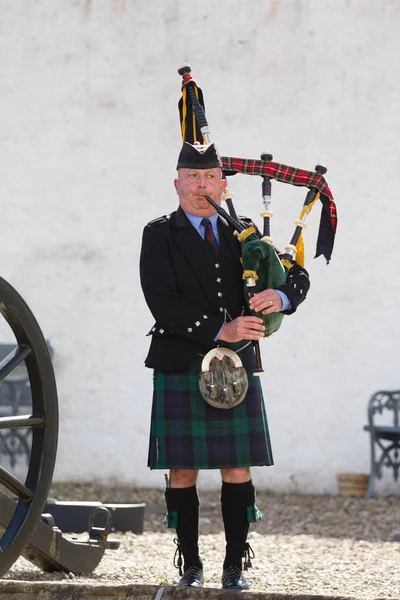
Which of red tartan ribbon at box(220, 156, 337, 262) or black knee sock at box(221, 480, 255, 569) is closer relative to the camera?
black knee sock at box(221, 480, 255, 569)

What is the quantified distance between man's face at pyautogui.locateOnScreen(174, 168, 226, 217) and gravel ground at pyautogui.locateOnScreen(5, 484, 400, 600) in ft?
4.13

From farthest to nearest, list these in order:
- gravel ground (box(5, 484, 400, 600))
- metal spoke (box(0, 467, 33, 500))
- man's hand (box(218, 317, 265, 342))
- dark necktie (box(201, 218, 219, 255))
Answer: gravel ground (box(5, 484, 400, 600)) < dark necktie (box(201, 218, 219, 255)) < man's hand (box(218, 317, 265, 342)) < metal spoke (box(0, 467, 33, 500))

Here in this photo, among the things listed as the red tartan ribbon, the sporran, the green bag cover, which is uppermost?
the red tartan ribbon

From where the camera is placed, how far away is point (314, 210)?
873 centimetres

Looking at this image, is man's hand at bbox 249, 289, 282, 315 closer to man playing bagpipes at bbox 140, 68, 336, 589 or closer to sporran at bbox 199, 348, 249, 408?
man playing bagpipes at bbox 140, 68, 336, 589

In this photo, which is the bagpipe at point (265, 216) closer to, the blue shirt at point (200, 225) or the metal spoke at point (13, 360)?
the blue shirt at point (200, 225)

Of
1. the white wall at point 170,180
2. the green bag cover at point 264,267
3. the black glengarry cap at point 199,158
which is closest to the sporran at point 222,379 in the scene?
the green bag cover at point 264,267

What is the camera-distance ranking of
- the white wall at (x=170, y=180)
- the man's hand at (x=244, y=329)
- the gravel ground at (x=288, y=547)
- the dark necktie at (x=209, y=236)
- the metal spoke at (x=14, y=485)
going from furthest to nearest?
1. the white wall at (x=170, y=180)
2. the gravel ground at (x=288, y=547)
3. the dark necktie at (x=209, y=236)
4. the man's hand at (x=244, y=329)
5. the metal spoke at (x=14, y=485)

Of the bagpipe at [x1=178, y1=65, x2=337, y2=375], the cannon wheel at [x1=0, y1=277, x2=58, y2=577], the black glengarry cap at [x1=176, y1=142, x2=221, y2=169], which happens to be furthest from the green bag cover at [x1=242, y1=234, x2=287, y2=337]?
the cannon wheel at [x1=0, y1=277, x2=58, y2=577]

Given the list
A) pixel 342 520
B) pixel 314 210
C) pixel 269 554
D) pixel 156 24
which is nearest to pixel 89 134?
pixel 156 24

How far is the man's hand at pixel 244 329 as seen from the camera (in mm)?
3564

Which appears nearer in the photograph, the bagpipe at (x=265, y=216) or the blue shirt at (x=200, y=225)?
the bagpipe at (x=265, y=216)

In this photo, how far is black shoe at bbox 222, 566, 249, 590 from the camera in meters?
3.67

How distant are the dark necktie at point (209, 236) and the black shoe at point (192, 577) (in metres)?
1.07
